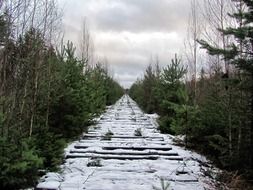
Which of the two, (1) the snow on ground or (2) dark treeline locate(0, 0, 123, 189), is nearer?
(2) dark treeline locate(0, 0, 123, 189)

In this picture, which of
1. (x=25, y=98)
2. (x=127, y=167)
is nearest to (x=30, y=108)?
(x=25, y=98)

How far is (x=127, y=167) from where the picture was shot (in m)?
9.31

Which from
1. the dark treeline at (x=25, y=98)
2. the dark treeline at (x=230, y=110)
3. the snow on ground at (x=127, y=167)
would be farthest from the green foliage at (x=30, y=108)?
the dark treeline at (x=230, y=110)

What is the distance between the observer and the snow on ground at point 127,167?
7.59 meters

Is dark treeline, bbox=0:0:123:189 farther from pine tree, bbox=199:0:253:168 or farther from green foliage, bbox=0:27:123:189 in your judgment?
pine tree, bbox=199:0:253:168

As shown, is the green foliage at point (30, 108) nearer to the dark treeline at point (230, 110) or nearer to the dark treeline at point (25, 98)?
the dark treeline at point (25, 98)

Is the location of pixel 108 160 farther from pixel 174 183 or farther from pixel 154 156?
pixel 174 183

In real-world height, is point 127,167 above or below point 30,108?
below

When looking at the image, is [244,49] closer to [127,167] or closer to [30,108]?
[127,167]

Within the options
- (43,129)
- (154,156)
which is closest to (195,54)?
(154,156)

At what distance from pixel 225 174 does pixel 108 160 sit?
10.4ft

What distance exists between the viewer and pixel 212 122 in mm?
11117

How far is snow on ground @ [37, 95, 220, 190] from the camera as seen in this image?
7590 millimetres

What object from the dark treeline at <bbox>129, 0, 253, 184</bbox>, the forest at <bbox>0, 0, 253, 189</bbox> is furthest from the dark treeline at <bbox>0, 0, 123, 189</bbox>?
the dark treeline at <bbox>129, 0, 253, 184</bbox>
